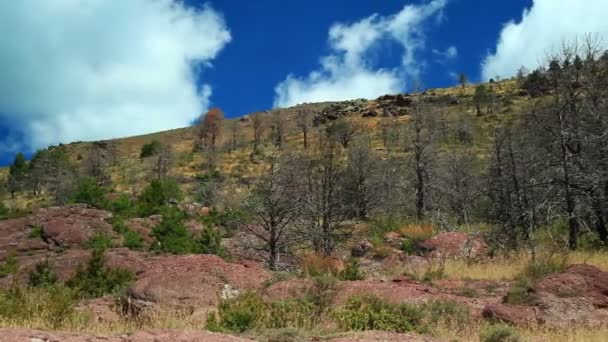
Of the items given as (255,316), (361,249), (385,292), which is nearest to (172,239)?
(361,249)

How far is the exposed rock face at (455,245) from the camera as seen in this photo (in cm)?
1982

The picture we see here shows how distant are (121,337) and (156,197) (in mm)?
25963

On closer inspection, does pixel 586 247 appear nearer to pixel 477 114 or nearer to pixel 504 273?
pixel 504 273

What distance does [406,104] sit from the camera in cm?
10856

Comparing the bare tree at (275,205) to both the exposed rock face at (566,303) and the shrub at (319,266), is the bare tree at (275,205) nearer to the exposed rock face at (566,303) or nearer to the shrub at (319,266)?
the shrub at (319,266)

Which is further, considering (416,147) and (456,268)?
(416,147)

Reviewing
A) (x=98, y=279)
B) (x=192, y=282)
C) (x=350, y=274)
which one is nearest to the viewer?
(x=192, y=282)

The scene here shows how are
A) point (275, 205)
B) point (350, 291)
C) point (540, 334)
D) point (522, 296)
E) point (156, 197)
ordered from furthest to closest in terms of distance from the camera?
point (156, 197)
point (275, 205)
point (350, 291)
point (522, 296)
point (540, 334)

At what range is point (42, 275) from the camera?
1585 cm

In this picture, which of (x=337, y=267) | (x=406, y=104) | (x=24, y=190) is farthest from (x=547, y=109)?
(x=406, y=104)

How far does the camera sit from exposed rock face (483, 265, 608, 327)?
11.1 metres

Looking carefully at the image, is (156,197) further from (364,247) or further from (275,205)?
(275,205)

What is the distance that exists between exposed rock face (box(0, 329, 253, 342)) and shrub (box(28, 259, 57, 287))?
30.2ft

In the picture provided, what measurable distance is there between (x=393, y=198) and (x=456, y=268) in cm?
2143
